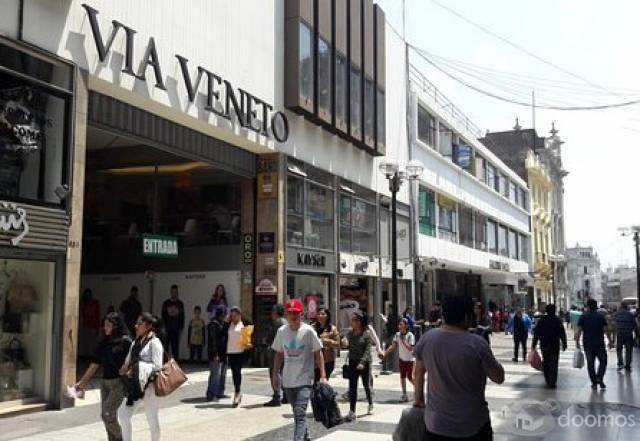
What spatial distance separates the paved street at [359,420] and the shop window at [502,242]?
110 ft

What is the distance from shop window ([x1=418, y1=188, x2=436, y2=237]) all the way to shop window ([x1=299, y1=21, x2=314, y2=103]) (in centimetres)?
1211

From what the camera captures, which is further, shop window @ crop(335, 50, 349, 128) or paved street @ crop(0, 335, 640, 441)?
shop window @ crop(335, 50, 349, 128)

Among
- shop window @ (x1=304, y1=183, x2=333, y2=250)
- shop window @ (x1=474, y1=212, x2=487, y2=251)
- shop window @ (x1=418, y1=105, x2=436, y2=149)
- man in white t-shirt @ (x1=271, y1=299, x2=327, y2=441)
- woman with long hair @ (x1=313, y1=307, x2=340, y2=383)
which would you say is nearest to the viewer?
man in white t-shirt @ (x1=271, y1=299, x2=327, y2=441)

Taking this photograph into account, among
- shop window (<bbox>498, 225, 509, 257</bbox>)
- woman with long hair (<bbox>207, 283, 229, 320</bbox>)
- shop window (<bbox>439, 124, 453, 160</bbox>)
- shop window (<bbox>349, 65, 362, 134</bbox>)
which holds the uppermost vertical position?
shop window (<bbox>439, 124, 453, 160</bbox>)

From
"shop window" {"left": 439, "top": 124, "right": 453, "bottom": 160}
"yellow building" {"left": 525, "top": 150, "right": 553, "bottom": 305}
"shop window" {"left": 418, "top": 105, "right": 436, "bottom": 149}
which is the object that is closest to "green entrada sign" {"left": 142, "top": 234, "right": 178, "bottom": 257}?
"shop window" {"left": 418, "top": 105, "right": 436, "bottom": 149}

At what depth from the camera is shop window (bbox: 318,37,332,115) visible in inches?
807

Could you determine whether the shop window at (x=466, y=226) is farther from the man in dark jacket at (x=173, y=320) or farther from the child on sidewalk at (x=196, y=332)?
the child on sidewalk at (x=196, y=332)

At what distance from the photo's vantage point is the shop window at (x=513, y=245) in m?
50.6

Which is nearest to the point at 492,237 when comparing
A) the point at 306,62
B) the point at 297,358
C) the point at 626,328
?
the point at 306,62

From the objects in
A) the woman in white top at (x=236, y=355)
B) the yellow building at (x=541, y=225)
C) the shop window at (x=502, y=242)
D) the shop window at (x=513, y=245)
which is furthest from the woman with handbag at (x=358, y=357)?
the yellow building at (x=541, y=225)

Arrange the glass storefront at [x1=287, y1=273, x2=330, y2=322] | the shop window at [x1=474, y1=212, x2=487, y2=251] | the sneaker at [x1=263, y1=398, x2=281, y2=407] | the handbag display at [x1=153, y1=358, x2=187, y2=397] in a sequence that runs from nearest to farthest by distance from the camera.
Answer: the handbag display at [x1=153, y1=358, x2=187, y2=397] < the sneaker at [x1=263, y1=398, x2=281, y2=407] < the glass storefront at [x1=287, y1=273, x2=330, y2=322] < the shop window at [x1=474, y1=212, x2=487, y2=251]

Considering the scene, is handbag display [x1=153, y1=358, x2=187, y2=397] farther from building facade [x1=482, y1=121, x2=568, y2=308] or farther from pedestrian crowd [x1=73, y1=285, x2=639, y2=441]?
building facade [x1=482, y1=121, x2=568, y2=308]

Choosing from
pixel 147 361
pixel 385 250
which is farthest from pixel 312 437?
pixel 385 250

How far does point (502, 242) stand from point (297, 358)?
139ft
